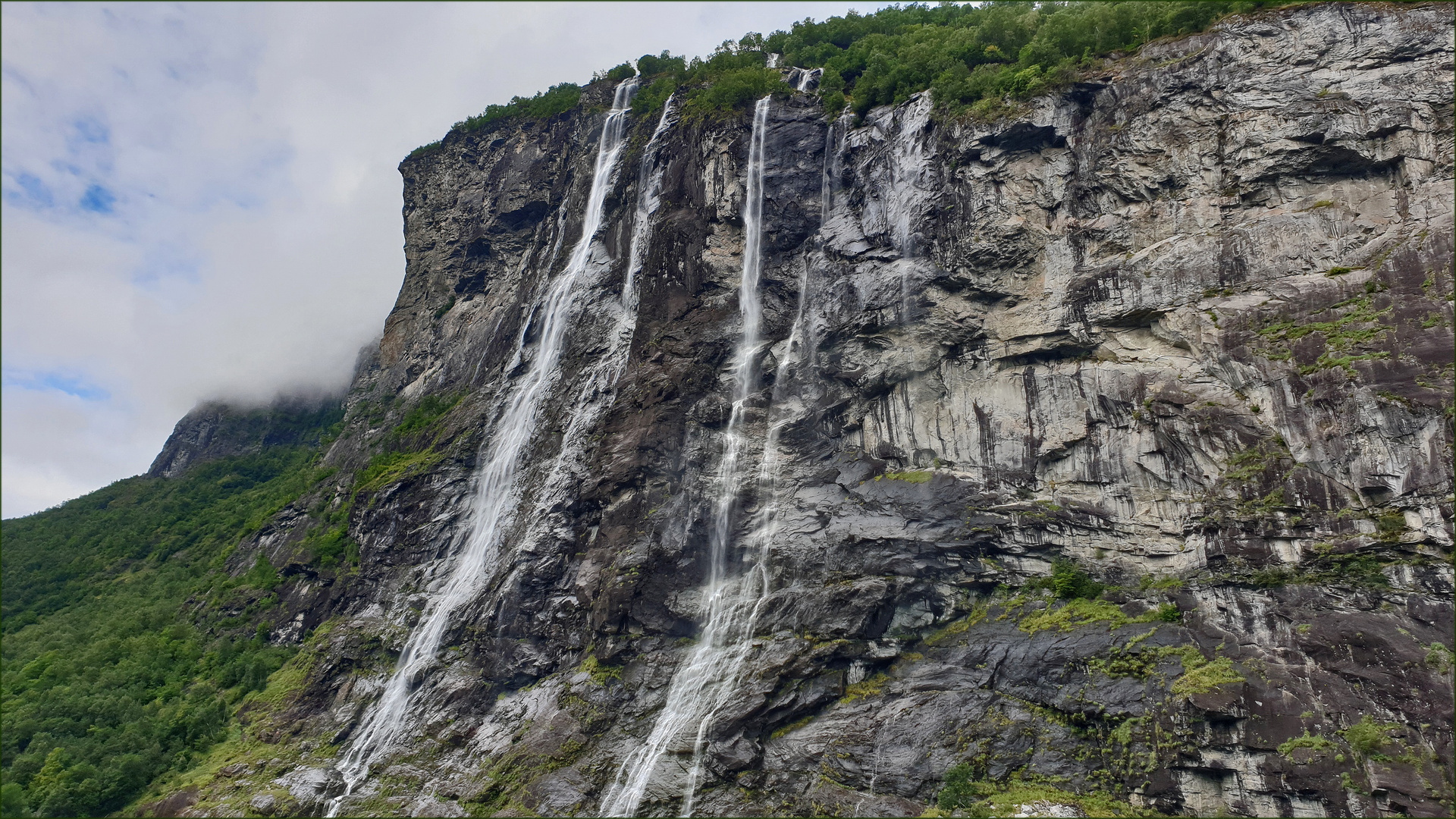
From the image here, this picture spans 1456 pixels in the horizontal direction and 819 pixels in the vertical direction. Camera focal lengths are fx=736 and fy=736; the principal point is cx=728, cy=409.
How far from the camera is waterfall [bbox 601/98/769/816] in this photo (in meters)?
23.3

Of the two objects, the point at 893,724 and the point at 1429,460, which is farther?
the point at 893,724

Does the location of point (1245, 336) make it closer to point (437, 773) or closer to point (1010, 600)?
point (1010, 600)

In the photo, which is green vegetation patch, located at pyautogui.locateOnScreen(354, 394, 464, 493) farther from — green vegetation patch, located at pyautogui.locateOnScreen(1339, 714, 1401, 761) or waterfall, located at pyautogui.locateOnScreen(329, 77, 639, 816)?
green vegetation patch, located at pyautogui.locateOnScreen(1339, 714, 1401, 761)

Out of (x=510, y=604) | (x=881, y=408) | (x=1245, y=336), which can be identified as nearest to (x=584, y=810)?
(x=510, y=604)

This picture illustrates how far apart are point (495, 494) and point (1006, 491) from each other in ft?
76.8

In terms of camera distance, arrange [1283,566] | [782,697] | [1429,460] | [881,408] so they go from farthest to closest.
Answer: [881,408]
[782,697]
[1283,566]
[1429,460]

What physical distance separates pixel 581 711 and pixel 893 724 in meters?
11.1

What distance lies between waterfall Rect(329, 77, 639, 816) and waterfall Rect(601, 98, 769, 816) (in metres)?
10.6

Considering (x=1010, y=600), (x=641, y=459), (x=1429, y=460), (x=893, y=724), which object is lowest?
(x=893, y=724)

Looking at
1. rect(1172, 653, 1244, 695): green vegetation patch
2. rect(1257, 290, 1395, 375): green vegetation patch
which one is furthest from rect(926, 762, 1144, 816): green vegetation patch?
rect(1257, 290, 1395, 375): green vegetation patch

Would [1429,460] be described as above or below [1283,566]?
above

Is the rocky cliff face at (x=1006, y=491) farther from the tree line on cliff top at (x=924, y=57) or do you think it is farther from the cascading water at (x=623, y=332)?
the tree line on cliff top at (x=924, y=57)

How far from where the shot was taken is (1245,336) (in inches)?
884

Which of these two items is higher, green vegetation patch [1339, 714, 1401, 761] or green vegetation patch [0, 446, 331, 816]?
green vegetation patch [0, 446, 331, 816]
